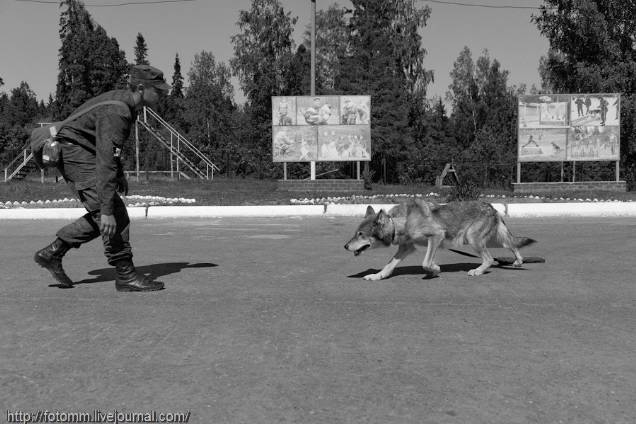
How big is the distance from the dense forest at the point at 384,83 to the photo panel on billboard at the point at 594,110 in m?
5.34

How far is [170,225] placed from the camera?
13.8 m

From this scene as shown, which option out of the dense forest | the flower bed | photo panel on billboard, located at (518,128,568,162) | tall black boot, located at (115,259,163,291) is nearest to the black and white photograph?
tall black boot, located at (115,259,163,291)

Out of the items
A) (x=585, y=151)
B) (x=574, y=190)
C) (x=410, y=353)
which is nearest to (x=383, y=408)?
(x=410, y=353)

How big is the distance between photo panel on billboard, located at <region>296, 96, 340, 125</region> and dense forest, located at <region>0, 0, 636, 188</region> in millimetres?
4182

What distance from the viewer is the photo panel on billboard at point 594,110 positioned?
24.5 m

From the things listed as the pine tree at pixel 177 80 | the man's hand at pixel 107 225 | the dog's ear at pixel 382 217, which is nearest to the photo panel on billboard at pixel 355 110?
the dog's ear at pixel 382 217

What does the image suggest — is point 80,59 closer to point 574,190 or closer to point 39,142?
point 574,190

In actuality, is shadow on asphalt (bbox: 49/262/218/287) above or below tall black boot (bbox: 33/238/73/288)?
below

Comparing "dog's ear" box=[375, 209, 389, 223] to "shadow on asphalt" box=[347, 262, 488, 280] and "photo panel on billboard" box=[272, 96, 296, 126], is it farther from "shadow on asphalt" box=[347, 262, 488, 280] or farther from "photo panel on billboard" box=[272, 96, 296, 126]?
"photo panel on billboard" box=[272, 96, 296, 126]

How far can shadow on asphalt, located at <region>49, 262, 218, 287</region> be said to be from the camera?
657 centimetres

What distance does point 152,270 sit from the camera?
23.7 ft

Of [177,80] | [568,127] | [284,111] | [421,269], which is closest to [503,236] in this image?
[421,269]

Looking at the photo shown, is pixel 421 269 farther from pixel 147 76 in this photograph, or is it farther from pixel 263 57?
pixel 263 57

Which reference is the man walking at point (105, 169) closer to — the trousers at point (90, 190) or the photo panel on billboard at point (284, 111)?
the trousers at point (90, 190)
